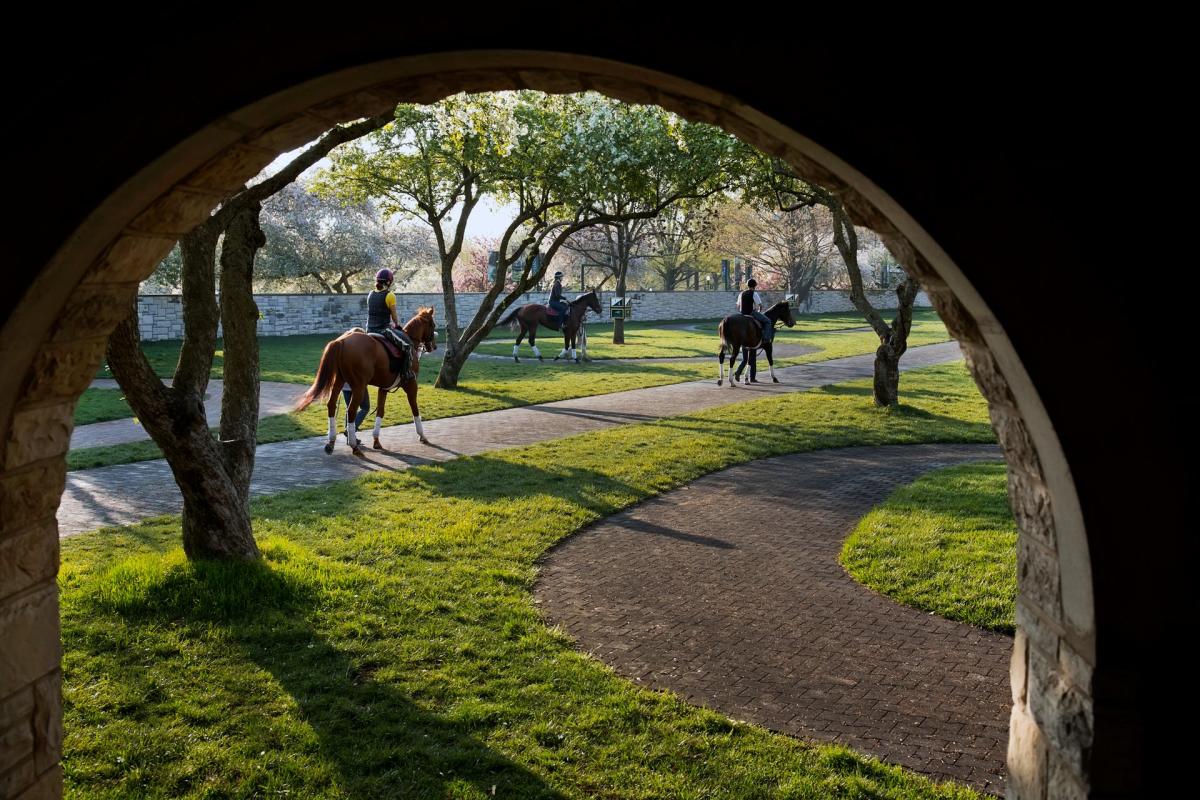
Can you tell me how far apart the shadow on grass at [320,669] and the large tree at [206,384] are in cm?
37

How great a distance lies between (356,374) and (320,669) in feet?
23.8

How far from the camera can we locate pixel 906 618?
7.03 meters

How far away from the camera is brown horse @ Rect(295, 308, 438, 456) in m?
12.5

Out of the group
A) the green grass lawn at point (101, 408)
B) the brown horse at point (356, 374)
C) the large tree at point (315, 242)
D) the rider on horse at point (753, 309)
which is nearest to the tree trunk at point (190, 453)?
the brown horse at point (356, 374)

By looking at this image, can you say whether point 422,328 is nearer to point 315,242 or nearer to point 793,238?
point 315,242

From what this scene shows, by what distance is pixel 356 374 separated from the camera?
12.7m

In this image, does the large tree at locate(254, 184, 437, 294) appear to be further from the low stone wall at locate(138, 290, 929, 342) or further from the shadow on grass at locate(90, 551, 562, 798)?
the shadow on grass at locate(90, 551, 562, 798)

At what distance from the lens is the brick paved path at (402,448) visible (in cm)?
1035

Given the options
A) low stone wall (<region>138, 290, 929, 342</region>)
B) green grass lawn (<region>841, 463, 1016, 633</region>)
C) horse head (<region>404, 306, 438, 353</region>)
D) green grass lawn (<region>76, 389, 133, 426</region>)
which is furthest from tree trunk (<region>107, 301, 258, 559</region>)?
low stone wall (<region>138, 290, 929, 342</region>)

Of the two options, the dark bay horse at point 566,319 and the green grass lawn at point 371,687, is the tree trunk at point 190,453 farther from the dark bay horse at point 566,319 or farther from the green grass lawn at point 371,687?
the dark bay horse at point 566,319

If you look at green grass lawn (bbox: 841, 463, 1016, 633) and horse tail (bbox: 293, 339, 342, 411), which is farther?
horse tail (bbox: 293, 339, 342, 411)

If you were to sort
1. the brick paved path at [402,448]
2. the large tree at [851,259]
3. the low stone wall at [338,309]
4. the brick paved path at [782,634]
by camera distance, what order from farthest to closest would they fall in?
the low stone wall at [338,309] → the large tree at [851,259] → the brick paved path at [402,448] → the brick paved path at [782,634]

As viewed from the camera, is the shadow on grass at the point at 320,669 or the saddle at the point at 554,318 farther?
the saddle at the point at 554,318

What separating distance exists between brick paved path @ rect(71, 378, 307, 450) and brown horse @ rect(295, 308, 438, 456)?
919 mm
